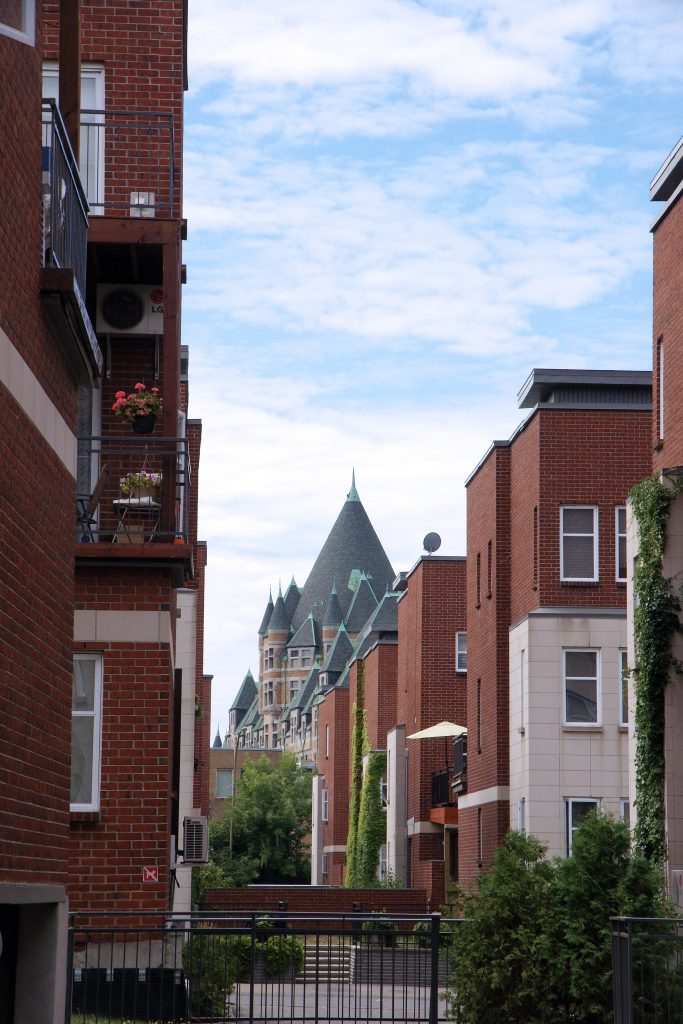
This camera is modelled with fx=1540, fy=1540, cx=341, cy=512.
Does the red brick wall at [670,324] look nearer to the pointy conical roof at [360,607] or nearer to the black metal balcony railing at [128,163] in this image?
the black metal balcony railing at [128,163]

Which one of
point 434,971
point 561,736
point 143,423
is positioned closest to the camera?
point 434,971

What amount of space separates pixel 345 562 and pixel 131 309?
557 ft

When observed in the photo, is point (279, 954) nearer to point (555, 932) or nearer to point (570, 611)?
Result: point (555, 932)

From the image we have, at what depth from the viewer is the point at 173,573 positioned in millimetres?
16781

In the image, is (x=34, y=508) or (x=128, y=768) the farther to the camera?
(x=128, y=768)

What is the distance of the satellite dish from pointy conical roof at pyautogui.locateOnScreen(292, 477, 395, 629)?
133 metres

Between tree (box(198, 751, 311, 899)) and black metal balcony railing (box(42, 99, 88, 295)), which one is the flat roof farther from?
tree (box(198, 751, 311, 899))

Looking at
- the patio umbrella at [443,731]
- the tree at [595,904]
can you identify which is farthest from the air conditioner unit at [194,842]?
the patio umbrella at [443,731]

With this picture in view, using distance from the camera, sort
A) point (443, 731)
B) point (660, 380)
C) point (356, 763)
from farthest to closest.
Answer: point (356, 763)
point (443, 731)
point (660, 380)

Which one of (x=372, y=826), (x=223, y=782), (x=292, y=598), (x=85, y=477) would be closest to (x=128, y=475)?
(x=85, y=477)

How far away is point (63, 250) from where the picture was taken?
35.5 ft

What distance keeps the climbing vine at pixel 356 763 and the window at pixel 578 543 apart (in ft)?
89.0

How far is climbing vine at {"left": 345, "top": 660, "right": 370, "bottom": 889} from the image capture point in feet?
194

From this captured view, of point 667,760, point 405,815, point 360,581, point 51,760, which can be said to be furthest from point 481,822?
point 360,581
